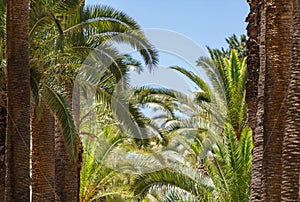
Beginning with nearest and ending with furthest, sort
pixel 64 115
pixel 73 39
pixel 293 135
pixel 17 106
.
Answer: pixel 293 135
pixel 17 106
pixel 64 115
pixel 73 39

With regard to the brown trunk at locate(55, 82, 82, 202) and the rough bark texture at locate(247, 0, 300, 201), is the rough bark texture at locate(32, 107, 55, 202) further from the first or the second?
the rough bark texture at locate(247, 0, 300, 201)

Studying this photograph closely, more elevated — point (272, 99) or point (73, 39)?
point (73, 39)

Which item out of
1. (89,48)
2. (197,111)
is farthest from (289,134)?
(197,111)

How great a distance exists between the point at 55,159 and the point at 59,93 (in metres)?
3.32

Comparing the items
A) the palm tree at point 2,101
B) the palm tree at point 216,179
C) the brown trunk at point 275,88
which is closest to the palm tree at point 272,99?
the brown trunk at point 275,88

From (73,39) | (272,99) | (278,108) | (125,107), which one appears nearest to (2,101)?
(73,39)

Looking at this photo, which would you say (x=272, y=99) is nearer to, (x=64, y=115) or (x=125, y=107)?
(x=64, y=115)

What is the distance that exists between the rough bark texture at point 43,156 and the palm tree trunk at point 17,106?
9.49 feet

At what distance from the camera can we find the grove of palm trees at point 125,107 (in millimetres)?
10586

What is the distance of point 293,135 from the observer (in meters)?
9.86

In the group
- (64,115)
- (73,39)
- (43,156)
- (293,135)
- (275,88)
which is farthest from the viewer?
(43,156)

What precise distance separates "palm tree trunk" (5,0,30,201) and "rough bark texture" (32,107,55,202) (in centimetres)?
289

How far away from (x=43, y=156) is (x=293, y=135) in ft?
24.5

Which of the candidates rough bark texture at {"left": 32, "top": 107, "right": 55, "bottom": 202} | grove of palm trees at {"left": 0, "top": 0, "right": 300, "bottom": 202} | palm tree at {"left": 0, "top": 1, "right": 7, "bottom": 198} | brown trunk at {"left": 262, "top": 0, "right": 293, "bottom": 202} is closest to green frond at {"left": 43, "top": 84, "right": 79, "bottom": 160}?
grove of palm trees at {"left": 0, "top": 0, "right": 300, "bottom": 202}
